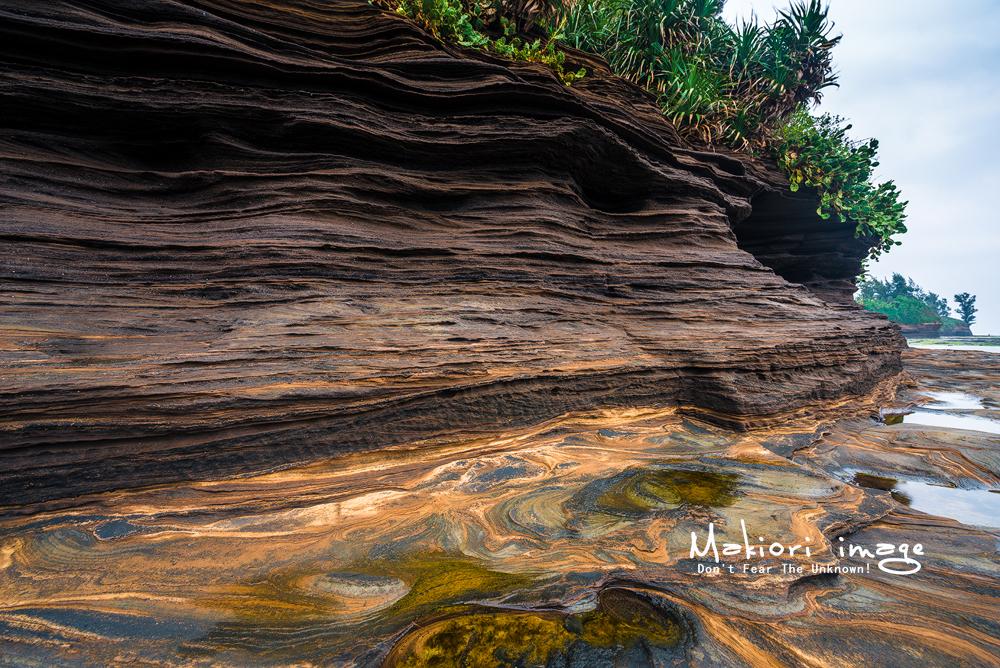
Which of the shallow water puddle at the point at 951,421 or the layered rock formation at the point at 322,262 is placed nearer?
the layered rock formation at the point at 322,262

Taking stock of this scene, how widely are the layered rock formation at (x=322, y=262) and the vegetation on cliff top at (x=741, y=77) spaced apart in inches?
135

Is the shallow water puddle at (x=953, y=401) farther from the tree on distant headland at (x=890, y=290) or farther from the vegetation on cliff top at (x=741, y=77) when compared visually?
the tree on distant headland at (x=890, y=290)

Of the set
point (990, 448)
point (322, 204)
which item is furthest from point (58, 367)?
point (990, 448)

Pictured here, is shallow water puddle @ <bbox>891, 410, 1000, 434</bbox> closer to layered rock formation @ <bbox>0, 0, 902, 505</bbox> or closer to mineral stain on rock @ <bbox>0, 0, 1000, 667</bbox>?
mineral stain on rock @ <bbox>0, 0, 1000, 667</bbox>

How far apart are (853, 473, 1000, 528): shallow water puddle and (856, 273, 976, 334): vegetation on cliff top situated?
4344 centimetres

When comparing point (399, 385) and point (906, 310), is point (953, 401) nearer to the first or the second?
point (399, 385)

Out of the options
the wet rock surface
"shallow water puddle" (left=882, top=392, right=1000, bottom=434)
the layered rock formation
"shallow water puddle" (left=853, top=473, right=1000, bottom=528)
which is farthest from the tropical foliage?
"shallow water puddle" (left=882, top=392, right=1000, bottom=434)

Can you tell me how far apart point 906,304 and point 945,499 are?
5433cm

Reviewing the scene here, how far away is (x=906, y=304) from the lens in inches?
1679

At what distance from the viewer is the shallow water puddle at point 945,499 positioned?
341 cm

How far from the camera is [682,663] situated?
1931mm

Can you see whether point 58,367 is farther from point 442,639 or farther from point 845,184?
point 845,184

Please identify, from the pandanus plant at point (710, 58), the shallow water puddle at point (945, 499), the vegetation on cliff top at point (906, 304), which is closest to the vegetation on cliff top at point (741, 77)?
the pandanus plant at point (710, 58)

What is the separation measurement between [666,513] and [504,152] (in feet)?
17.9
